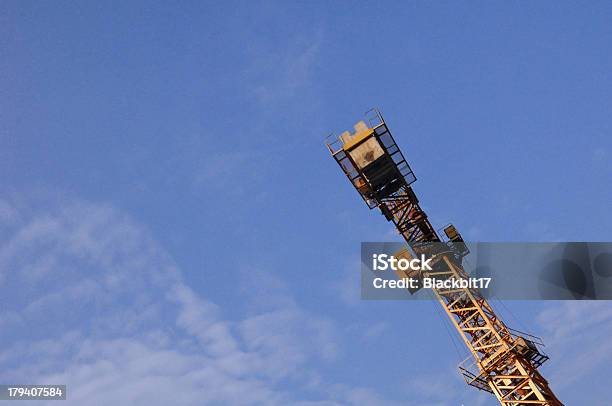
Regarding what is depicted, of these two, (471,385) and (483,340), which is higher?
(483,340)

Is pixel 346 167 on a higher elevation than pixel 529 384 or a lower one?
higher

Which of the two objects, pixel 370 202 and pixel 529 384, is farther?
pixel 370 202

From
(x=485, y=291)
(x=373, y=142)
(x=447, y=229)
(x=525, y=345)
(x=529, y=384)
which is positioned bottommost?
(x=529, y=384)

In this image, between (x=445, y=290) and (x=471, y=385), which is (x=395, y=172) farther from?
(x=471, y=385)

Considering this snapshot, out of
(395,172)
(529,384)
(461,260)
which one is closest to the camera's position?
(529,384)

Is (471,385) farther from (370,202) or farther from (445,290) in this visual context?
(370,202)

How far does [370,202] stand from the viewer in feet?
127

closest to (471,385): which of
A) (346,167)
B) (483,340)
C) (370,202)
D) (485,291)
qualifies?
(483,340)

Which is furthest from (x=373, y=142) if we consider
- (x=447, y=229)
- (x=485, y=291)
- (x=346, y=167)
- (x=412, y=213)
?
(x=485, y=291)

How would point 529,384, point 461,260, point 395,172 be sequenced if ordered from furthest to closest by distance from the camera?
point 461,260
point 395,172
point 529,384

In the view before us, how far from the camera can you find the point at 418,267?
39406 mm

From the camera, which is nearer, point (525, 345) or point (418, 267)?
point (525, 345)

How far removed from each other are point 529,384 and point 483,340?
3710mm

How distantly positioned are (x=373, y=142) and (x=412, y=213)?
19.8ft
